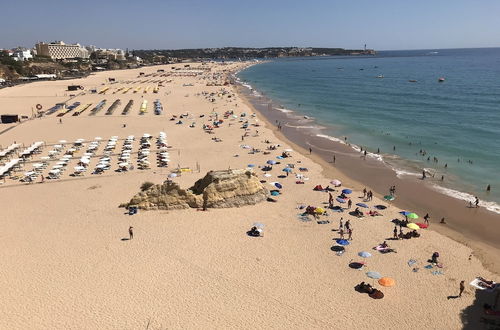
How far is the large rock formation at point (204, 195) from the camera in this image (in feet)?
74.6

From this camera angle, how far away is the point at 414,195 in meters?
26.5

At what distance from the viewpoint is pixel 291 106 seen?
65.5m

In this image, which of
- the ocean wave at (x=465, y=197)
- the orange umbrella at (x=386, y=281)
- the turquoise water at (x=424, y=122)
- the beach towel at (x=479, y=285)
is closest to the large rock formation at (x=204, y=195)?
the orange umbrella at (x=386, y=281)

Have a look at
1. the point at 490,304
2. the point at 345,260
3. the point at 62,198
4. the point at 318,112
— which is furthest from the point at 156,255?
the point at 318,112

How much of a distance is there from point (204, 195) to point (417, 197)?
15215 mm

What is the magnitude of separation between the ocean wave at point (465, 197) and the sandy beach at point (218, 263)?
1.26m

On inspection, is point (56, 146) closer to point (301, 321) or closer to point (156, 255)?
point (156, 255)

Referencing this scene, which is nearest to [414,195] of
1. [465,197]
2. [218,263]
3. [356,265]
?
[465,197]

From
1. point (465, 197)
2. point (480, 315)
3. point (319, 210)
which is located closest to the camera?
point (480, 315)

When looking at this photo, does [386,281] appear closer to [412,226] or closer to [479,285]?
[479,285]

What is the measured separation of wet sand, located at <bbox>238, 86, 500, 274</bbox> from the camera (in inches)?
801

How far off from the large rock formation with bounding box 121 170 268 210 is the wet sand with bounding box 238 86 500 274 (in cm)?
1013

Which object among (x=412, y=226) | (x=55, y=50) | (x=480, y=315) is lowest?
Answer: (x=480, y=315)

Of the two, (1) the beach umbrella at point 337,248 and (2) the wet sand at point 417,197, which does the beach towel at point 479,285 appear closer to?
(2) the wet sand at point 417,197
